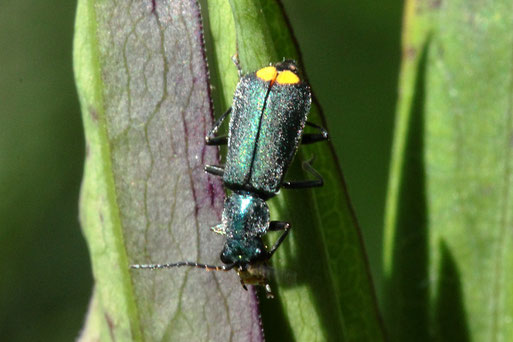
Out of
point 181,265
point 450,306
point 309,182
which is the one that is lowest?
point 450,306

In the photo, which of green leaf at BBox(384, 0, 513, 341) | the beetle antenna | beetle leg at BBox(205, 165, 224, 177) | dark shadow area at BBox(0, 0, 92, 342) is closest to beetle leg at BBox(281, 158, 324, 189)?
beetle leg at BBox(205, 165, 224, 177)

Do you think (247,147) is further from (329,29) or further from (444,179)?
(329,29)

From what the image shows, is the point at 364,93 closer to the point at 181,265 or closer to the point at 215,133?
the point at 215,133

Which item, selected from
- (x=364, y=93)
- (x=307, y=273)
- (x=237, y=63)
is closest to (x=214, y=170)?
(x=237, y=63)

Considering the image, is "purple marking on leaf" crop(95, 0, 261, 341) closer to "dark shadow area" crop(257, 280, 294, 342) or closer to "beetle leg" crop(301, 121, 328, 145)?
"dark shadow area" crop(257, 280, 294, 342)

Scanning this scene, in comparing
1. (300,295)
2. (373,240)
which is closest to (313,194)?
(300,295)

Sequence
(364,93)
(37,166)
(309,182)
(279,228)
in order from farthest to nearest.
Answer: (37,166), (364,93), (279,228), (309,182)

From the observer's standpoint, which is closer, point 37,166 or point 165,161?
point 165,161
